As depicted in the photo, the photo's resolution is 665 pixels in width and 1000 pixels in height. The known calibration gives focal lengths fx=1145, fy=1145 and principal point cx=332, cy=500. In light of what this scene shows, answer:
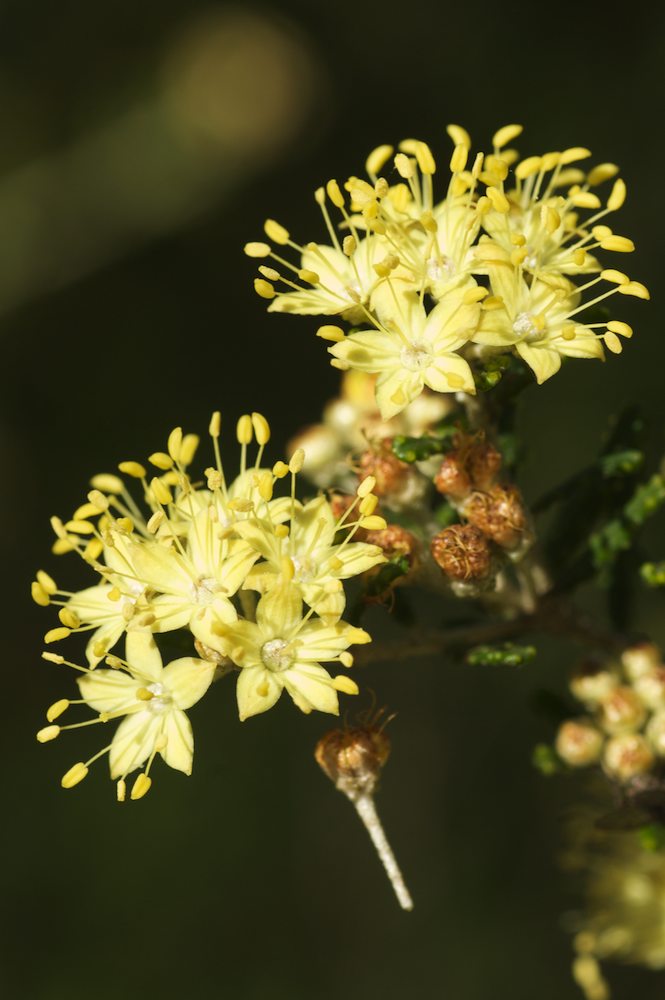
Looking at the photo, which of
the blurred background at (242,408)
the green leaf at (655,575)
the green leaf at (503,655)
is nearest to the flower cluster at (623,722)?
the green leaf at (655,575)

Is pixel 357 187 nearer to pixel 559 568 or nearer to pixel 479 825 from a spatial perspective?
pixel 559 568

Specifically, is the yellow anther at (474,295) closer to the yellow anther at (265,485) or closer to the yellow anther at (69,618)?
the yellow anther at (265,485)

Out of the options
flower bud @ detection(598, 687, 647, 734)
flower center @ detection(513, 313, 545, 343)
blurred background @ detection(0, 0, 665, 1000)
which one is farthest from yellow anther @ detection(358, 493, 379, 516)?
blurred background @ detection(0, 0, 665, 1000)

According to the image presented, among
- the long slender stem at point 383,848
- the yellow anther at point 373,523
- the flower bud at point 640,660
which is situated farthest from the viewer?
the flower bud at point 640,660

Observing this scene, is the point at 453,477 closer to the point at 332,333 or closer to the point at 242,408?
the point at 332,333

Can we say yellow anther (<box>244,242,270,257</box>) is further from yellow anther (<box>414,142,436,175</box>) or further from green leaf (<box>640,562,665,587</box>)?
green leaf (<box>640,562,665,587</box>)

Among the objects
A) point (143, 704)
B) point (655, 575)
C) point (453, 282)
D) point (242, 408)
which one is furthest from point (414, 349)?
point (242, 408)
